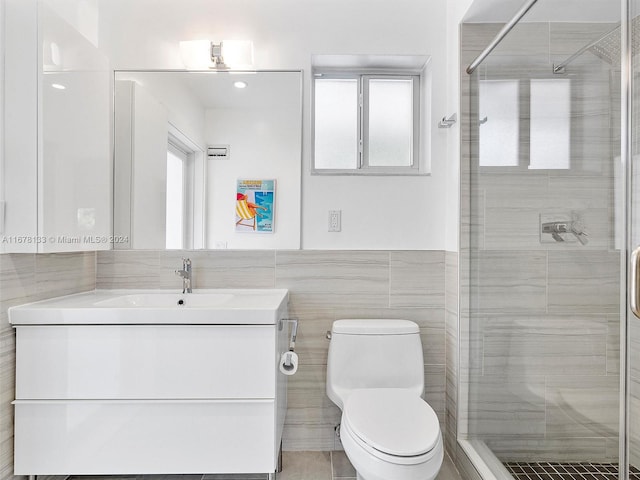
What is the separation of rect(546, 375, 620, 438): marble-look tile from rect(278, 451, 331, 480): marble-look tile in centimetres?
98

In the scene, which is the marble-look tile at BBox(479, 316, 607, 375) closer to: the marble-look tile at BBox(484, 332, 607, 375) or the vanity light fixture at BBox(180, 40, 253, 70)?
the marble-look tile at BBox(484, 332, 607, 375)

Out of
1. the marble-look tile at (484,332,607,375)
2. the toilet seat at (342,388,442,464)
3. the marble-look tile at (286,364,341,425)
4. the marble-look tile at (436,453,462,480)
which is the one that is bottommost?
the marble-look tile at (436,453,462,480)

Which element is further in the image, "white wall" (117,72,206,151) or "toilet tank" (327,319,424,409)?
"white wall" (117,72,206,151)

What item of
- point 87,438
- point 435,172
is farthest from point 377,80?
point 87,438

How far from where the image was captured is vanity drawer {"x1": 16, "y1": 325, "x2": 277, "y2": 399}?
1.58 m

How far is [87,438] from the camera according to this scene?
1.59 meters

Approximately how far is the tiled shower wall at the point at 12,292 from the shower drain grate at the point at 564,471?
A: 1829 millimetres

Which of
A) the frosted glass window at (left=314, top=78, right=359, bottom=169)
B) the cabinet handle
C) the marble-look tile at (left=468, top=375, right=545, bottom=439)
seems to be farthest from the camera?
the frosted glass window at (left=314, top=78, right=359, bottom=169)

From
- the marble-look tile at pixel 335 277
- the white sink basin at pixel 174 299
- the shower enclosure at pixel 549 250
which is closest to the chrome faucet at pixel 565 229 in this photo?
the shower enclosure at pixel 549 250

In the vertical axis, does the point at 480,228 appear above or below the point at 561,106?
below

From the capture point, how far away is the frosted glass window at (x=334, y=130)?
7.32ft

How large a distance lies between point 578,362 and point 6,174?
6.47 feet

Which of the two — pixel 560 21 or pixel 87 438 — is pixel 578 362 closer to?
pixel 560 21

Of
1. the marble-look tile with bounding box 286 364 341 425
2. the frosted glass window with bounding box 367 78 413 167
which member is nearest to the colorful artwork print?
the frosted glass window with bounding box 367 78 413 167
